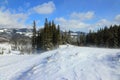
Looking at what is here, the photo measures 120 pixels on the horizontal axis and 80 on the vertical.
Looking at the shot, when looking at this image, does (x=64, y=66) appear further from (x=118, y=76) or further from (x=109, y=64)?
(x=118, y=76)

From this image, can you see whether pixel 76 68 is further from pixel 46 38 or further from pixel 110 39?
pixel 110 39

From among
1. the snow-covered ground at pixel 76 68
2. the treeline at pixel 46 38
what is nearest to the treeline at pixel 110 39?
the treeline at pixel 46 38

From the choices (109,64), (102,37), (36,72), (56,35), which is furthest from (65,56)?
(102,37)

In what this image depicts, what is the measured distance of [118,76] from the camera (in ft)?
30.1

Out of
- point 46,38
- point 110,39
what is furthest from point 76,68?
point 110,39

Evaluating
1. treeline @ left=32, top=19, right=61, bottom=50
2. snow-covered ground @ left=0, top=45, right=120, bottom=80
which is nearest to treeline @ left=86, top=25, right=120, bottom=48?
treeline @ left=32, top=19, right=61, bottom=50

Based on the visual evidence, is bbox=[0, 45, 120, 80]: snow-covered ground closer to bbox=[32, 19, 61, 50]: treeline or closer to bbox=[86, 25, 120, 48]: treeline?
bbox=[32, 19, 61, 50]: treeline

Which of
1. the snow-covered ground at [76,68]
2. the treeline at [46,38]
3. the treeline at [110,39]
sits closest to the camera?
the snow-covered ground at [76,68]

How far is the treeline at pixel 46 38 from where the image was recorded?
194ft

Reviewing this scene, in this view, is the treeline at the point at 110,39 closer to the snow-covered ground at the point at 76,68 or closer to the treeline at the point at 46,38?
the treeline at the point at 46,38

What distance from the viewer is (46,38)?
58.8m

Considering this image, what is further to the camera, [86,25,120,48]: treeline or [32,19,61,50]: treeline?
[86,25,120,48]: treeline

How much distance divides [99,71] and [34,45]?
58003mm

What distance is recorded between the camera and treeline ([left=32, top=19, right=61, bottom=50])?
5916cm
